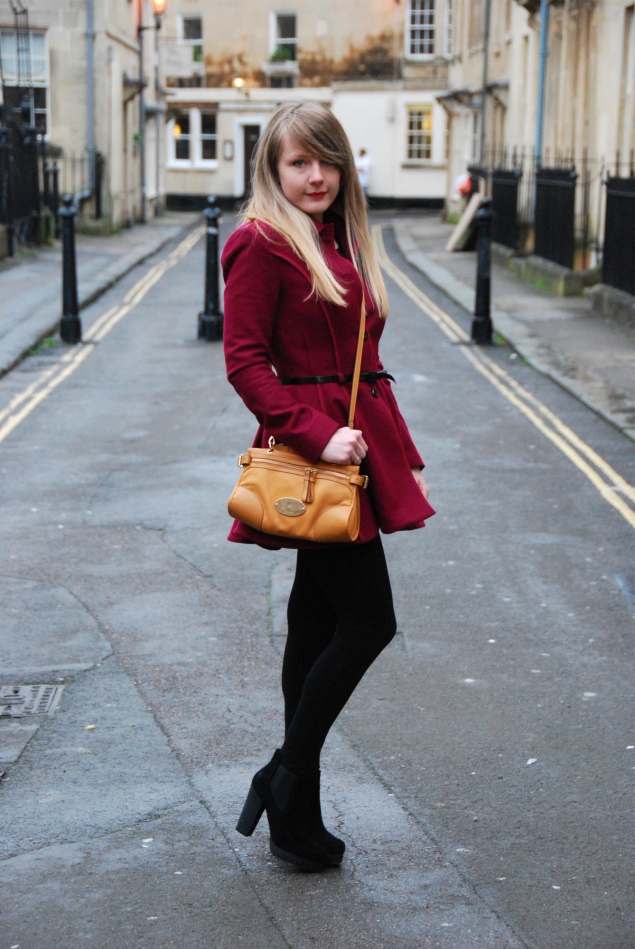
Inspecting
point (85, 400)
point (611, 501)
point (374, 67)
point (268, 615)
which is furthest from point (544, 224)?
point (374, 67)

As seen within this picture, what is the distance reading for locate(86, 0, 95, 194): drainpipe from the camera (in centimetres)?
2812

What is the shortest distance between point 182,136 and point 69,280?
119ft

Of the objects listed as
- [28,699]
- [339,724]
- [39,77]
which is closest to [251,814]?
[339,724]

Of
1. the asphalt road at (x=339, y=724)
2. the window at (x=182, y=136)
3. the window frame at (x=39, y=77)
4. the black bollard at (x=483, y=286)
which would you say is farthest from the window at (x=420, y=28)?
the asphalt road at (x=339, y=724)

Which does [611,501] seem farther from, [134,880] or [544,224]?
[544,224]

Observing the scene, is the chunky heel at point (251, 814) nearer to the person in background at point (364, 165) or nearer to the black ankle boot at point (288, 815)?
the black ankle boot at point (288, 815)

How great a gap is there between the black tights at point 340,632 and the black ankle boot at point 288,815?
5 cm

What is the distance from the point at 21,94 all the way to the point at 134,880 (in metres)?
27.5

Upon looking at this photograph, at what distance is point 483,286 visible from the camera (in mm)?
13727

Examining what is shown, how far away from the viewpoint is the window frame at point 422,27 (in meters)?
47.1

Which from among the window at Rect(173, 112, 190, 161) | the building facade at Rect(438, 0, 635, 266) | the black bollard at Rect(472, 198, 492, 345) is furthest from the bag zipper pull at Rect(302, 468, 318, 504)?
the window at Rect(173, 112, 190, 161)

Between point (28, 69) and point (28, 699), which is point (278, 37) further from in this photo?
point (28, 699)

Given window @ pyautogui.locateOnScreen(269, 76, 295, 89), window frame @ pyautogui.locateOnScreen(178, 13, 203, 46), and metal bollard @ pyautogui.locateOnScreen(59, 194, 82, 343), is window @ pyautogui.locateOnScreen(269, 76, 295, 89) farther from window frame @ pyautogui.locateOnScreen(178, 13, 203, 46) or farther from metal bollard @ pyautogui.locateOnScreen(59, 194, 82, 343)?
metal bollard @ pyautogui.locateOnScreen(59, 194, 82, 343)

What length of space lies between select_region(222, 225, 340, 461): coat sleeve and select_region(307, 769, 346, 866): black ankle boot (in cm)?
87
